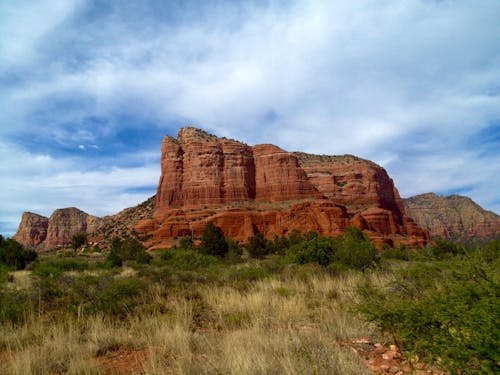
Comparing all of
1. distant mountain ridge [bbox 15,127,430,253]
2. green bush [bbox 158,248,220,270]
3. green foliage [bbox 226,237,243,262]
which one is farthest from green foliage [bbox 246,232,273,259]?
green bush [bbox 158,248,220,270]

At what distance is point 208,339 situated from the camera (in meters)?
4.75

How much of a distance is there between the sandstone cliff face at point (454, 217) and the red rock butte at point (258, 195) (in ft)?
265

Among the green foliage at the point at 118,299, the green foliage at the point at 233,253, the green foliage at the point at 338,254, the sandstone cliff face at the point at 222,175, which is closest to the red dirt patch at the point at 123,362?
the green foliage at the point at 118,299

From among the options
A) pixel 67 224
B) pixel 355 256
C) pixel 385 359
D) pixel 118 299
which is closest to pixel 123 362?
pixel 118 299

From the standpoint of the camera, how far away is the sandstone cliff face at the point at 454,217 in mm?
162375

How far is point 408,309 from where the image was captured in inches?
152

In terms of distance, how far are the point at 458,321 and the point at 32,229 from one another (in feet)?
751

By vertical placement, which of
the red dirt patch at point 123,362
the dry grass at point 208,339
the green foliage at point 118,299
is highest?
the green foliage at point 118,299

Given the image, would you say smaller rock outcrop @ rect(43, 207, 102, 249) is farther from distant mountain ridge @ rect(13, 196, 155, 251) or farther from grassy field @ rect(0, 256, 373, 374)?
grassy field @ rect(0, 256, 373, 374)

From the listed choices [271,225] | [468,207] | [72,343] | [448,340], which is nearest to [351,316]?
[448,340]

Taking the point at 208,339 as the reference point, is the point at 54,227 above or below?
above

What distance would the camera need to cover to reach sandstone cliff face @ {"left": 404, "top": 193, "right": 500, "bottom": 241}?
533 feet

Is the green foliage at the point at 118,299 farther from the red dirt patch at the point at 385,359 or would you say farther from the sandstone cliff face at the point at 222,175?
the sandstone cliff face at the point at 222,175

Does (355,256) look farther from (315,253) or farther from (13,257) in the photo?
(13,257)
